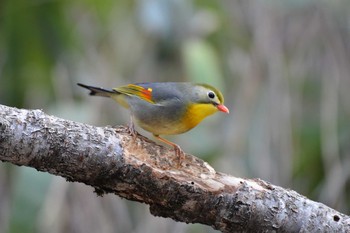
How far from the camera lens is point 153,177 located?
2.55 meters

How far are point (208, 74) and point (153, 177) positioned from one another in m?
2.11

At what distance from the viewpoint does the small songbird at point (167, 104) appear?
3.36 m

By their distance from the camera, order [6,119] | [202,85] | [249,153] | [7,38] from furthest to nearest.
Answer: [249,153] < [7,38] < [202,85] < [6,119]

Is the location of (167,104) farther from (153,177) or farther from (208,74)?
(208,74)

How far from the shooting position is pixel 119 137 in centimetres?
261

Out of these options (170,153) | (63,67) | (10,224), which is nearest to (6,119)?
(170,153)

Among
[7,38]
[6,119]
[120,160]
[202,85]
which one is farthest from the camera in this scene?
[7,38]

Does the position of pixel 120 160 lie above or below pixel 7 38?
below

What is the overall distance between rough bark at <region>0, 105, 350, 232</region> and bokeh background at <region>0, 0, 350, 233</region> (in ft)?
5.62

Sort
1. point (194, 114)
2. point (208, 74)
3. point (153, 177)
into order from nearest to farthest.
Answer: point (153, 177) < point (194, 114) < point (208, 74)

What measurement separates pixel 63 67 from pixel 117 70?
619 mm

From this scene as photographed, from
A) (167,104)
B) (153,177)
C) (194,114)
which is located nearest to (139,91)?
(167,104)

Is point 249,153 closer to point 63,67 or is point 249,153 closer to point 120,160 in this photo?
point 63,67

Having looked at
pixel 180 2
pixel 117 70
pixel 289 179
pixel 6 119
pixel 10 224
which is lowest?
pixel 10 224
